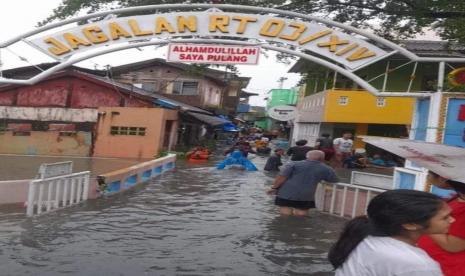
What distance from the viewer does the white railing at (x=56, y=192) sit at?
8.22 m

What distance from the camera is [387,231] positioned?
238cm

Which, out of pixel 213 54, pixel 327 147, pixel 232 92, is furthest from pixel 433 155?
pixel 232 92

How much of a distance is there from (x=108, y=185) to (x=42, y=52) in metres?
3.66

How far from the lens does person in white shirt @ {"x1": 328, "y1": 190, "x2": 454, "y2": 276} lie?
7.38 ft

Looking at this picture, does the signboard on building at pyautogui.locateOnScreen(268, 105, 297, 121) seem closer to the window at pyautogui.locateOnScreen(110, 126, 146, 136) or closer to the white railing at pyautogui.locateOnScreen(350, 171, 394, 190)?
the white railing at pyautogui.locateOnScreen(350, 171, 394, 190)

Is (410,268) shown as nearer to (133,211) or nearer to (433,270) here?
(433,270)

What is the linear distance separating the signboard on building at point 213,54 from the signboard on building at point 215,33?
8cm

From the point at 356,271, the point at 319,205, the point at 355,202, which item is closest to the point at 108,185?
the point at 319,205

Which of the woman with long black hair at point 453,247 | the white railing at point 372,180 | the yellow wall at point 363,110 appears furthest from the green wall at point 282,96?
the woman with long black hair at point 453,247

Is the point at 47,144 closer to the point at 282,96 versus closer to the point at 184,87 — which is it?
the point at 184,87

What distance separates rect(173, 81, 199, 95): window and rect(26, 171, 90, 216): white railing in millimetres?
25521

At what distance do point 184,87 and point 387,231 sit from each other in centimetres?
3368

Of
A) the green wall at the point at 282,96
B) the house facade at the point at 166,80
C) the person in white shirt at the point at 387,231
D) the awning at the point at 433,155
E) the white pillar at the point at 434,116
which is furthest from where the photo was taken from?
the green wall at the point at 282,96

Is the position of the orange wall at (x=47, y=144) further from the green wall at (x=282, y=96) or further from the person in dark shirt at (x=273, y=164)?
the green wall at (x=282, y=96)
